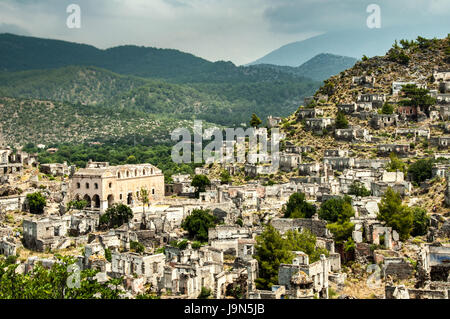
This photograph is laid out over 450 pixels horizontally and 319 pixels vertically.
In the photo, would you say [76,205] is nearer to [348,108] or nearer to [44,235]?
[44,235]

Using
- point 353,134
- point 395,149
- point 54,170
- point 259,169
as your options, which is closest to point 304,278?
point 259,169

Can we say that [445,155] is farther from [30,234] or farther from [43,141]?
[43,141]

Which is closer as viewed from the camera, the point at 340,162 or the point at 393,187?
the point at 393,187

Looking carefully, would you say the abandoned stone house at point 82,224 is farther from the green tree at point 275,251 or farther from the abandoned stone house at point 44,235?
the green tree at point 275,251

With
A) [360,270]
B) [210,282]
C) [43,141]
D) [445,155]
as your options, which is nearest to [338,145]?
[445,155]

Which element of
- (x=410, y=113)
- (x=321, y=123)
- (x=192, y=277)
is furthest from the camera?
(x=321, y=123)

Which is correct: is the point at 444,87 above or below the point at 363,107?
above

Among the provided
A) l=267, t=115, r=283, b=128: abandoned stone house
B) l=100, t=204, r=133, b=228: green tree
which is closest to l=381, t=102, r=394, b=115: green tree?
l=267, t=115, r=283, b=128: abandoned stone house
